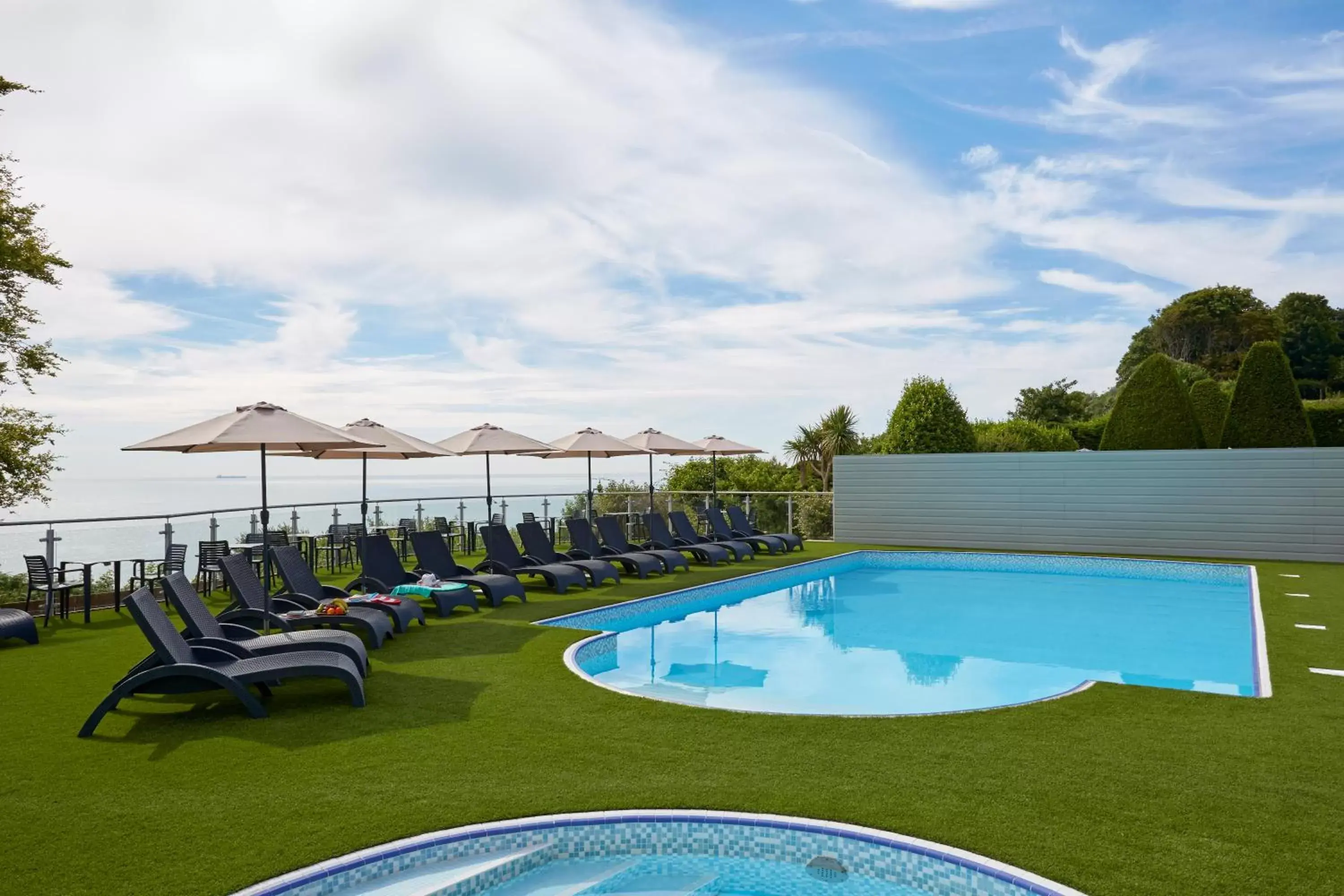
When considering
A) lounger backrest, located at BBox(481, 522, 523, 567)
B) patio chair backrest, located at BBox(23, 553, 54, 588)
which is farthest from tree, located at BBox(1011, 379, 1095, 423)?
patio chair backrest, located at BBox(23, 553, 54, 588)

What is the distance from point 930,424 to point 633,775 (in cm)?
1720

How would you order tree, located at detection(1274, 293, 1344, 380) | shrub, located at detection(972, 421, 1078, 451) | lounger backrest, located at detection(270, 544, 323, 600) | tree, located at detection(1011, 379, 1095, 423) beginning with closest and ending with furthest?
lounger backrest, located at detection(270, 544, 323, 600), shrub, located at detection(972, 421, 1078, 451), tree, located at detection(1011, 379, 1095, 423), tree, located at detection(1274, 293, 1344, 380)

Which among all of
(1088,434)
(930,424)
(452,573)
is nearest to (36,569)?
(452,573)

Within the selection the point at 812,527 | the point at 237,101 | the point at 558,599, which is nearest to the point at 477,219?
the point at 237,101

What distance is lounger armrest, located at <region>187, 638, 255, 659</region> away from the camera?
6.14m

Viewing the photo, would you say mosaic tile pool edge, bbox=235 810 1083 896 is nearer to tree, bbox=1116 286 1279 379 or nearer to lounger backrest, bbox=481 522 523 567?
lounger backrest, bbox=481 522 523 567

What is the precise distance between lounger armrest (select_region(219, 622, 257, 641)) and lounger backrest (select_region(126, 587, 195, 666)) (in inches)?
36.4

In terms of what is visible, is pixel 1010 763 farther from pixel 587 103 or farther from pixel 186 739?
pixel 587 103

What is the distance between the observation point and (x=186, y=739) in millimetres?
5562

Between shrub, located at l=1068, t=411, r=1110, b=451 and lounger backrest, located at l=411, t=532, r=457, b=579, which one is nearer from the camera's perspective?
lounger backrest, located at l=411, t=532, r=457, b=579

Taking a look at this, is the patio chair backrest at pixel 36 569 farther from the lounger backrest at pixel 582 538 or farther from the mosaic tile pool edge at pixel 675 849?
the mosaic tile pool edge at pixel 675 849

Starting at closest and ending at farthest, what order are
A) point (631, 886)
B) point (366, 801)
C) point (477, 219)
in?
point (631, 886), point (366, 801), point (477, 219)

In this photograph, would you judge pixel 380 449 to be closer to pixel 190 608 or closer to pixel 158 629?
pixel 190 608

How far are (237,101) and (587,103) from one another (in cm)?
464
